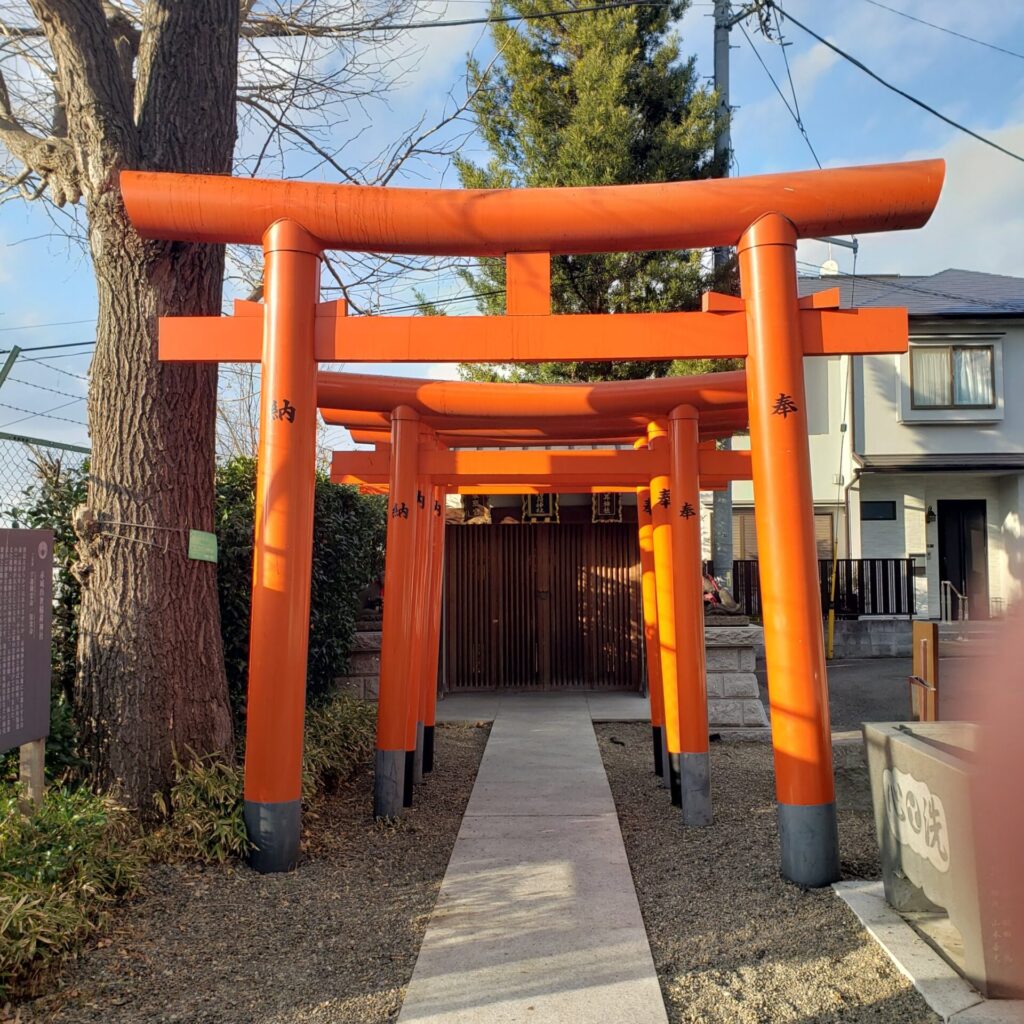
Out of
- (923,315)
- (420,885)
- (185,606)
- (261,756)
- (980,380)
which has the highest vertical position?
(923,315)

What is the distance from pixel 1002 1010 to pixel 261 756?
3.48 metres

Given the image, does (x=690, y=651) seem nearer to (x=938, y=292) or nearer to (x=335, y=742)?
(x=335, y=742)

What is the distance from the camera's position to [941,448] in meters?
17.0

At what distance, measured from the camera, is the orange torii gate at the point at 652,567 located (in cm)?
581

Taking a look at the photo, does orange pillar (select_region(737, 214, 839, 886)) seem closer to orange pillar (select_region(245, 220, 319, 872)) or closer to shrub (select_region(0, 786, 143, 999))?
orange pillar (select_region(245, 220, 319, 872))

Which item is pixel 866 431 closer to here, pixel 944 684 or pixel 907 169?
pixel 944 684

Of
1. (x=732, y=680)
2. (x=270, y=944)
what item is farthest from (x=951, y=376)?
(x=270, y=944)

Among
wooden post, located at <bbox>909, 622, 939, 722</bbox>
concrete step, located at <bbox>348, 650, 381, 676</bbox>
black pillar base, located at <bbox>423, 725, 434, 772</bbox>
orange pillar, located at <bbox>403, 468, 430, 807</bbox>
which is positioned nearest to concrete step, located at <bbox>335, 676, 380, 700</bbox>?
concrete step, located at <bbox>348, 650, 381, 676</bbox>

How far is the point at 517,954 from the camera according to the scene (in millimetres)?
3674

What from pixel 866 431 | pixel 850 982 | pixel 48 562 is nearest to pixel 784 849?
pixel 850 982

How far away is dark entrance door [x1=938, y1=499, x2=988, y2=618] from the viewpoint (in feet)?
56.6

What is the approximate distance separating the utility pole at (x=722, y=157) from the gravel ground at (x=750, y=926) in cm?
581

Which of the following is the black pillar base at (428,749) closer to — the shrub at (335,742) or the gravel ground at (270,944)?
the shrub at (335,742)

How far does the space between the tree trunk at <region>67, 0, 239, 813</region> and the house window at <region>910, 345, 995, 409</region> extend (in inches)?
593
